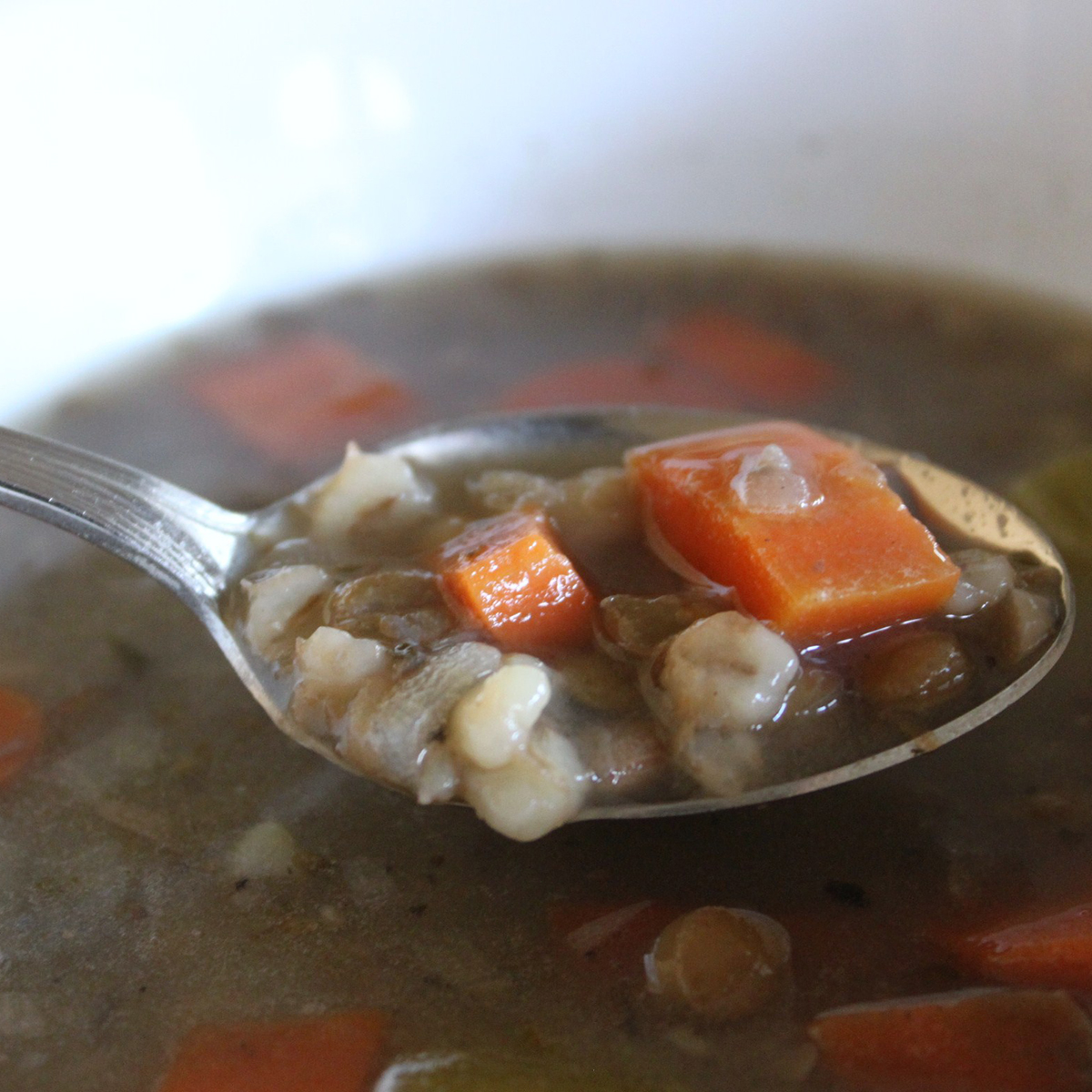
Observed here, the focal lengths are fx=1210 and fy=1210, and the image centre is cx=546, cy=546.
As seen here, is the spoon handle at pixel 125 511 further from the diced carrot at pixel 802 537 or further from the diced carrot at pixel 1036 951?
the diced carrot at pixel 1036 951

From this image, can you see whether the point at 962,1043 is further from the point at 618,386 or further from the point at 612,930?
the point at 618,386

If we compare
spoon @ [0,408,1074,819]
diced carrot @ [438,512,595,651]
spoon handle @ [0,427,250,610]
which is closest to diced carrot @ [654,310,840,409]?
spoon @ [0,408,1074,819]

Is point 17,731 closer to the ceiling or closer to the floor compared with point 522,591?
closer to the floor

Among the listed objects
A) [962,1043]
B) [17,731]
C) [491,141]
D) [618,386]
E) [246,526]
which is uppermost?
[491,141]

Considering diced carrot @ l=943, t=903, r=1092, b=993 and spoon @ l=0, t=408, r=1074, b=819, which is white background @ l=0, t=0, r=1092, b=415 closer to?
spoon @ l=0, t=408, r=1074, b=819

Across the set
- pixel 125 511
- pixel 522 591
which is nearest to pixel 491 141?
pixel 125 511

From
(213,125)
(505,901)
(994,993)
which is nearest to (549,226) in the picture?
(213,125)

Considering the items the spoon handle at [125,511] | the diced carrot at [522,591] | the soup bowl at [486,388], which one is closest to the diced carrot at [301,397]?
the soup bowl at [486,388]
